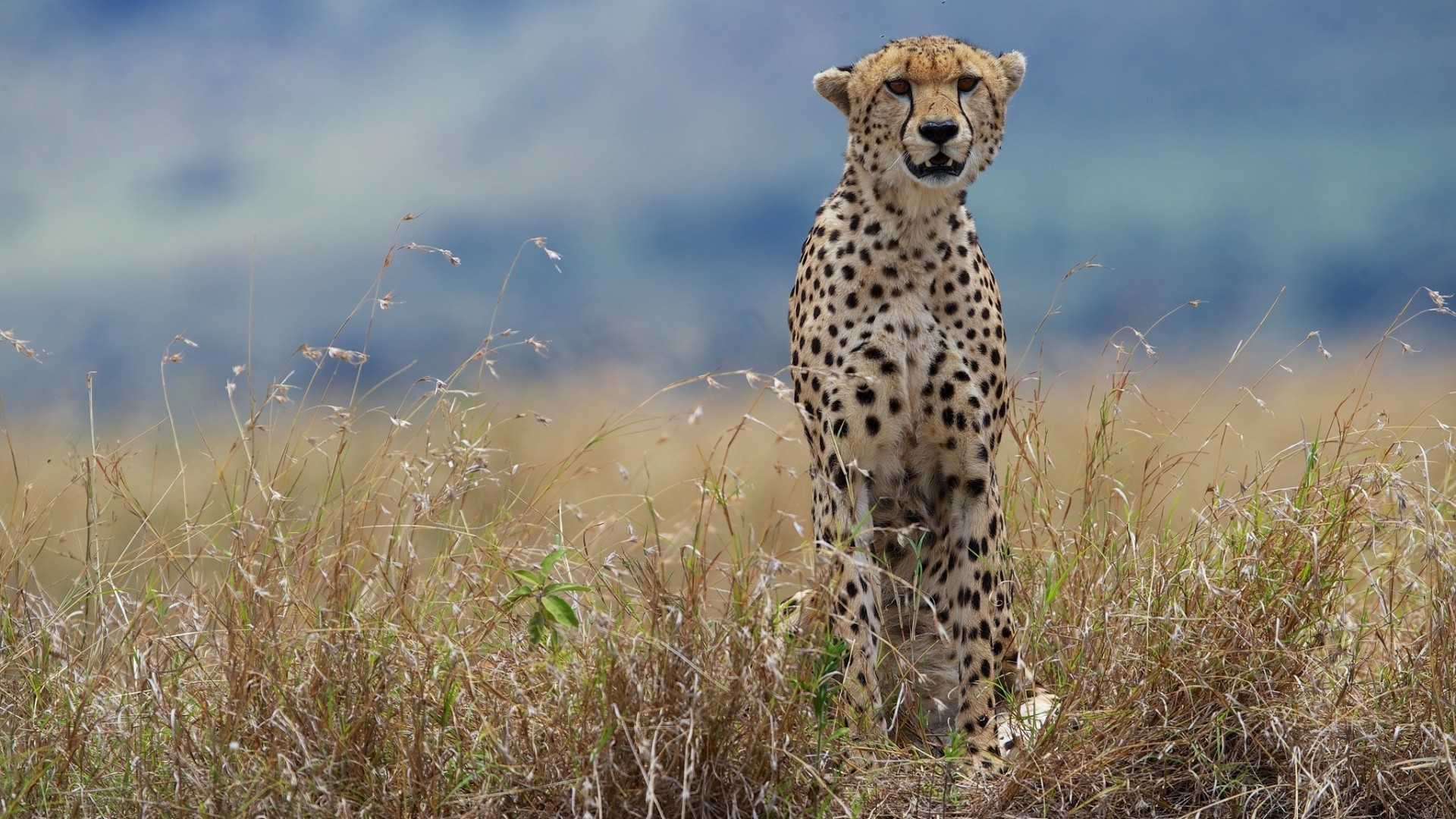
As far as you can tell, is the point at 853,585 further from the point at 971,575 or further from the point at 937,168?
the point at 937,168

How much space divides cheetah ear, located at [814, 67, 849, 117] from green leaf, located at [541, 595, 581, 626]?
139 cm

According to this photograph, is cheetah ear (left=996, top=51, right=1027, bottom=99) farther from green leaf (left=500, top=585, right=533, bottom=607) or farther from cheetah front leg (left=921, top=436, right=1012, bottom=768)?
green leaf (left=500, top=585, right=533, bottom=607)

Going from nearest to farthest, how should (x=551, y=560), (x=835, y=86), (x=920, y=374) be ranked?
(x=551, y=560) → (x=920, y=374) → (x=835, y=86)

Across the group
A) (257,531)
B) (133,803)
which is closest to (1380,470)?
(257,531)

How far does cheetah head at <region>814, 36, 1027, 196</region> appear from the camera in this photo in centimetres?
301

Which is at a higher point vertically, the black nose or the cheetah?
the black nose

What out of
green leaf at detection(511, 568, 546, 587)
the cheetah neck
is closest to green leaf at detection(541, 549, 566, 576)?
green leaf at detection(511, 568, 546, 587)

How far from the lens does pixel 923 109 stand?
9.87 feet

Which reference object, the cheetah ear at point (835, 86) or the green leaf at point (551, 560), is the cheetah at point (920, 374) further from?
the green leaf at point (551, 560)

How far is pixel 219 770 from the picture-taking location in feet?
7.68

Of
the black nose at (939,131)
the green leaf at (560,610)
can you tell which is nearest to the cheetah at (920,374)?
the black nose at (939,131)

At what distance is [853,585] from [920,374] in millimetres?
478

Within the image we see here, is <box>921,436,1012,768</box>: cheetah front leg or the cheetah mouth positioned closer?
the cheetah mouth

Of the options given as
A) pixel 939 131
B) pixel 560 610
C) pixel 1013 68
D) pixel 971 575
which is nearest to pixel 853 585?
pixel 971 575
